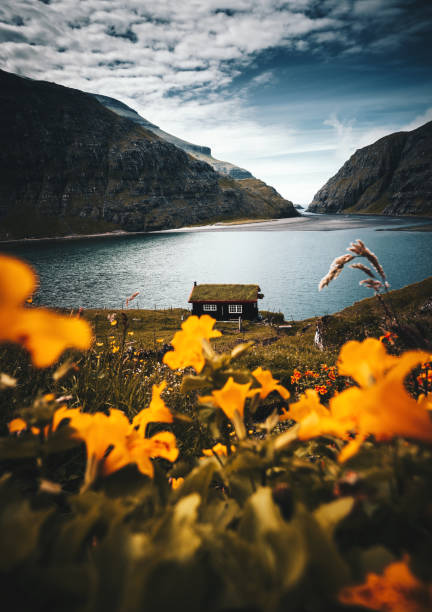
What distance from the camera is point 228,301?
115 feet

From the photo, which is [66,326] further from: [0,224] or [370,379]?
[0,224]

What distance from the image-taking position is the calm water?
49.9 metres

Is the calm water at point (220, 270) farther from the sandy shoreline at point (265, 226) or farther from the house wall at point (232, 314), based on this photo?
the sandy shoreline at point (265, 226)

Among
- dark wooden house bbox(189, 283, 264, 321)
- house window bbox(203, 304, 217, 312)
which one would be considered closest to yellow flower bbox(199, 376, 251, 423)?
dark wooden house bbox(189, 283, 264, 321)

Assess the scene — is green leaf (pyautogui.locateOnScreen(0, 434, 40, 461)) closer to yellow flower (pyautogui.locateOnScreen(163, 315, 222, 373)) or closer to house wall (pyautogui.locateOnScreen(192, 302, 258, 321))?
yellow flower (pyautogui.locateOnScreen(163, 315, 222, 373))

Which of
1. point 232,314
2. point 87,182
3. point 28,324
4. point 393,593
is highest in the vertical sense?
point 87,182

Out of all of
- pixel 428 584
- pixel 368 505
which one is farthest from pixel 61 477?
pixel 428 584

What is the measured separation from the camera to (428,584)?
51cm

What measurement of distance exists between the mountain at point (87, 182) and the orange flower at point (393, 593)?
17360cm

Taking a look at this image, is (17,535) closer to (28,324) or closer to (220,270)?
(28,324)

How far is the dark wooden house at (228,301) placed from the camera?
35.1m

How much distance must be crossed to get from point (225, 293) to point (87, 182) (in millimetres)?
176798

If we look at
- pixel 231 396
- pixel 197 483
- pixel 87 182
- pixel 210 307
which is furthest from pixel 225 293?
pixel 87 182

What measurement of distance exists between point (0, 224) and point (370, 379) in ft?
608
